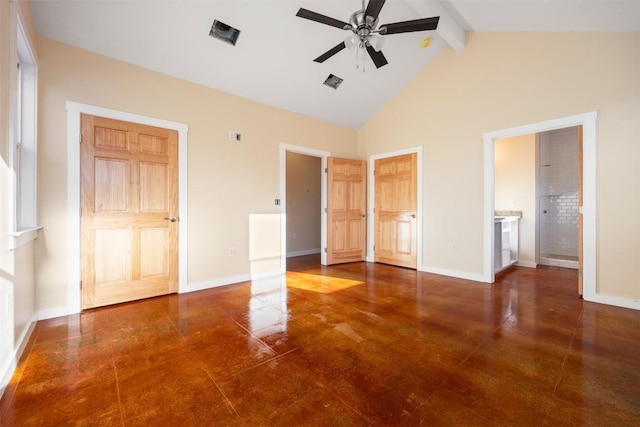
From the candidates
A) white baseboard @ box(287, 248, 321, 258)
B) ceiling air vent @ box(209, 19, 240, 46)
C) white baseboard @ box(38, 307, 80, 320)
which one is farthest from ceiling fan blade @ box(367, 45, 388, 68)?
white baseboard @ box(287, 248, 321, 258)

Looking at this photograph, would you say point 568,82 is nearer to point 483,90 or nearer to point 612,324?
point 483,90

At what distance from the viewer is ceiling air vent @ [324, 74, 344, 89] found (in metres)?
4.11

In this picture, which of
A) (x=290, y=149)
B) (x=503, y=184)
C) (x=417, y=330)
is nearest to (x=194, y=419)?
(x=417, y=330)

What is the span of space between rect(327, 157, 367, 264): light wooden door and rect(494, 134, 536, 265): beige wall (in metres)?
2.73

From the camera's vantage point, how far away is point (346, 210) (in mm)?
5188

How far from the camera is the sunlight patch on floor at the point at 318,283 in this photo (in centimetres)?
354

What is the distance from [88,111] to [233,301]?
8.43 ft

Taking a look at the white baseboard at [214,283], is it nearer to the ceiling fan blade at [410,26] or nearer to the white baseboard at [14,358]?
the white baseboard at [14,358]

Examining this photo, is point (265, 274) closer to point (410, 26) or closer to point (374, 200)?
point (374, 200)

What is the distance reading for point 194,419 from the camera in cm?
133

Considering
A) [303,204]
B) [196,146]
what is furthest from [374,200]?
[196,146]

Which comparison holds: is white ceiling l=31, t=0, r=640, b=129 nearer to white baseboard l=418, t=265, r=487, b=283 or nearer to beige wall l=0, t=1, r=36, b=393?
beige wall l=0, t=1, r=36, b=393

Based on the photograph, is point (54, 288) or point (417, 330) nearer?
point (417, 330)

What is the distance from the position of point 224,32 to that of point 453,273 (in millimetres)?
4583
